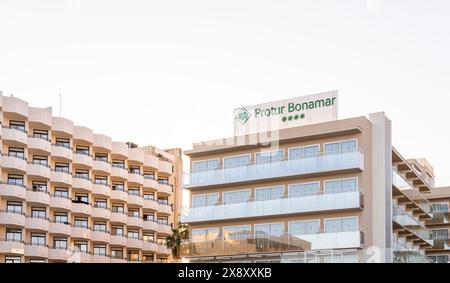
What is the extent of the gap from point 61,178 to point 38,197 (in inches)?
176

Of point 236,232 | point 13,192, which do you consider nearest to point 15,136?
point 13,192

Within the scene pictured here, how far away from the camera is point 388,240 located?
185 ft

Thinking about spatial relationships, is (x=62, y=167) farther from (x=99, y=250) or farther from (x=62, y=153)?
(x=99, y=250)

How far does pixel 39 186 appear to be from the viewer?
264 feet

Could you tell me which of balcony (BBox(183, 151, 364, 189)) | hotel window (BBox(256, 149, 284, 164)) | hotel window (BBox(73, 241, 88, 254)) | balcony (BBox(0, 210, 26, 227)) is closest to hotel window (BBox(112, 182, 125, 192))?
hotel window (BBox(73, 241, 88, 254))

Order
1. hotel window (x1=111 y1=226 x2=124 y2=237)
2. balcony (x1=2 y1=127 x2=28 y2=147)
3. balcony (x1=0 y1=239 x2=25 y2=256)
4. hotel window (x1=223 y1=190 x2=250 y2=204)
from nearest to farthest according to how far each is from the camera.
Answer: hotel window (x1=223 y1=190 x2=250 y2=204)
balcony (x1=0 y1=239 x2=25 y2=256)
balcony (x1=2 y1=127 x2=28 y2=147)
hotel window (x1=111 y1=226 x2=124 y2=237)

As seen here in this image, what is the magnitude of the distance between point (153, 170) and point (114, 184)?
20.6ft

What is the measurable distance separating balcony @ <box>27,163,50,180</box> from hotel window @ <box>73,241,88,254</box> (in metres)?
7.87

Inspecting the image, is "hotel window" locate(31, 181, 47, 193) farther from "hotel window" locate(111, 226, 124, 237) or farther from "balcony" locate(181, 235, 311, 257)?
"balcony" locate(181, 235, 311, 257)

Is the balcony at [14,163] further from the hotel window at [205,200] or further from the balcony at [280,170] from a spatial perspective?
the hotel window at [205,200]

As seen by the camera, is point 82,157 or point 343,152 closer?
point 343,152

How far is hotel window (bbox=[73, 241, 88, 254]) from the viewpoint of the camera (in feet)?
274
